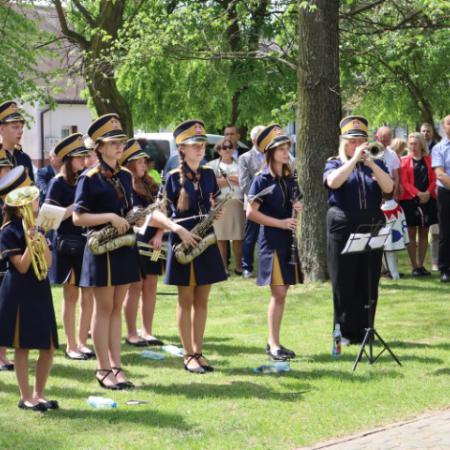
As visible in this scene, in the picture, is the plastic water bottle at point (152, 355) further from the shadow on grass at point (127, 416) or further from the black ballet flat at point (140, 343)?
the shadow on grass at point (127, 416)

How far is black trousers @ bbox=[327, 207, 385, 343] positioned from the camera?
33.6 feet

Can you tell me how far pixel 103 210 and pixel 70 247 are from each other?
1.56 metres

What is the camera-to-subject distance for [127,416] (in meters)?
7.73

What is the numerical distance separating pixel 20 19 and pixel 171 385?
62.2 ft

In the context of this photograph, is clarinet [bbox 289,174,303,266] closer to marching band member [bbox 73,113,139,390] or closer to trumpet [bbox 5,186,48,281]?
marching band member [bbox 73,113,139,390]

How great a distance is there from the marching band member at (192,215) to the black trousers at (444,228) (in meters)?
6.60

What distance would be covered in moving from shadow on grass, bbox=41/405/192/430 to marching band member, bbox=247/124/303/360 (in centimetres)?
229

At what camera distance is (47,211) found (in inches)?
302

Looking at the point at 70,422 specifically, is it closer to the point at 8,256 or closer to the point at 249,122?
the point at 8,256

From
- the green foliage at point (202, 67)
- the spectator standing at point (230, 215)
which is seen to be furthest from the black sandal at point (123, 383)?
the green foliage at point (202, 67)

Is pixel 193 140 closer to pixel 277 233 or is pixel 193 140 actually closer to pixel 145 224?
pixel 145 224

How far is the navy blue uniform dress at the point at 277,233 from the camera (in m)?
9.87

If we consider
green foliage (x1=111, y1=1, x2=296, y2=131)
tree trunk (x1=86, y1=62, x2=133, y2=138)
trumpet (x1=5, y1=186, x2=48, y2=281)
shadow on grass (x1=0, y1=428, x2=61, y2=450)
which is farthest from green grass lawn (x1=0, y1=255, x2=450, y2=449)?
tree trunk (x1=86, y1=62, x2=133, y2=138)

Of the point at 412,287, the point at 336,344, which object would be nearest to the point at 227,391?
the point at 336,344
